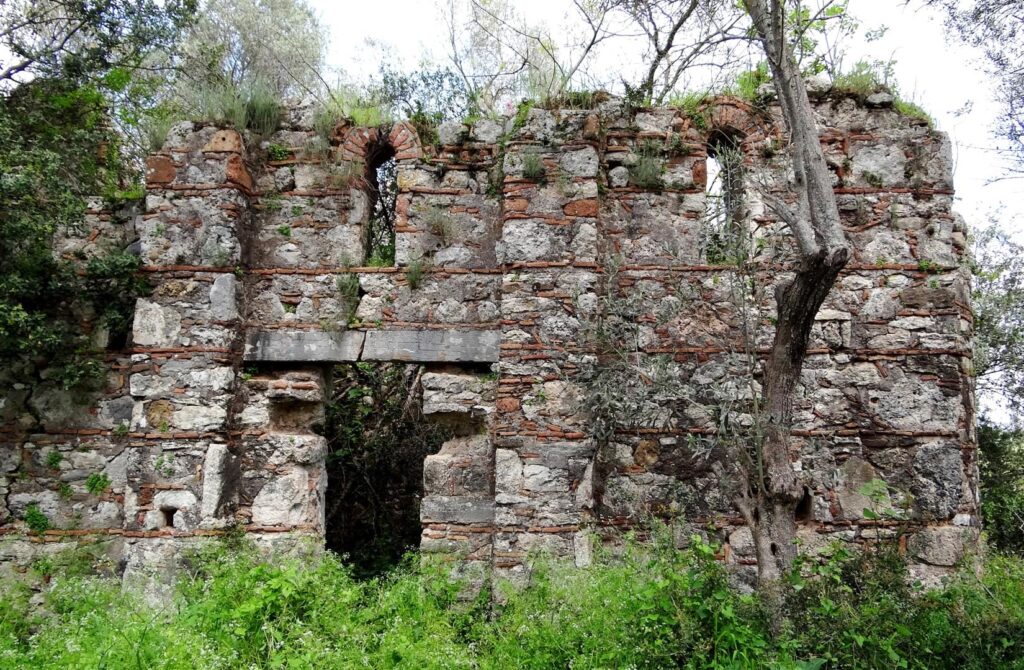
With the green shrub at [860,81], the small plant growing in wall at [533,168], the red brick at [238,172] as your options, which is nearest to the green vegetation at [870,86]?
the green shrub at [860,81]

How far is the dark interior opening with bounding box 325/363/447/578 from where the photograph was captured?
8.77 metres

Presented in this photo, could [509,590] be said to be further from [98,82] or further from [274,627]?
[98,82]

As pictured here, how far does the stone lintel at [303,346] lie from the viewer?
6547 mm

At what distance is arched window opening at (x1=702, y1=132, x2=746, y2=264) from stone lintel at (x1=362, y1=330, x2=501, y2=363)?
6.45 feet

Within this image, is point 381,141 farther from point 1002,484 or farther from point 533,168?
point 1002,484

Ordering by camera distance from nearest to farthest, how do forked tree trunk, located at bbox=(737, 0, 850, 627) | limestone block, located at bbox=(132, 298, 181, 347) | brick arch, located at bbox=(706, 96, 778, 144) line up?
forked tree trunk, located at bbox=(737, 0, 850, 627)
limestone block, located at bbox=(132, 298, 181, 347)
brick arch, located at bbox=(706, 96, 778, 144)

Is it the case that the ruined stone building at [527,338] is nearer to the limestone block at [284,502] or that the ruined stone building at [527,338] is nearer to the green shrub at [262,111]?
the limestone block at [284,502]

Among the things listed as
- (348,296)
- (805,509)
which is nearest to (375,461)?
(348,296)

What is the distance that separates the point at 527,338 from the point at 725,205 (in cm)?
201

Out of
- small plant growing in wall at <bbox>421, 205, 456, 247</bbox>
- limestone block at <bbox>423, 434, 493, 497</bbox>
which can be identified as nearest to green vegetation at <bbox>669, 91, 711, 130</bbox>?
small plant growing in wall at <bbox>421, 205, 456, 247</bbox>

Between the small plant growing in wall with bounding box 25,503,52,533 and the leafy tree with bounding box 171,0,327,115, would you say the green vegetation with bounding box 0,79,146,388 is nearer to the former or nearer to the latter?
the small plant growing in wall with bounding box 25,503,52,533

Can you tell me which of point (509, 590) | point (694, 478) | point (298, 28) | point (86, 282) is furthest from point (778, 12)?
point (298, 28)

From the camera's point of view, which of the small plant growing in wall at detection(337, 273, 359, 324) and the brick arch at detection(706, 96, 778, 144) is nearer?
the small plant growing in wall at detection(337, 273, 359, 324)

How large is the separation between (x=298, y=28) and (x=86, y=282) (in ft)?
35.5
